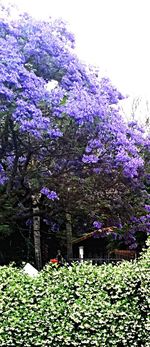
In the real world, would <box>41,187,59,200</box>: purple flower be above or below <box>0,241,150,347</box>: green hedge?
above

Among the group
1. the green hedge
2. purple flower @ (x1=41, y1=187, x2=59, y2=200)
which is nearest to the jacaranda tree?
purple flower @ (x1=41, y1=187, x2=59, y2=200)

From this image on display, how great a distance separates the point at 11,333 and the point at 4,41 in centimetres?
540

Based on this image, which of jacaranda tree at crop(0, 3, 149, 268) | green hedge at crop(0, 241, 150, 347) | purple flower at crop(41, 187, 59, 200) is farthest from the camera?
purple flower at crop(41, 187, 59, 200)

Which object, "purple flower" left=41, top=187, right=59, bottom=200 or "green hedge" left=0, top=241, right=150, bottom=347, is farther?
"purple flower" left=41, top=187, right=59, bottom=200

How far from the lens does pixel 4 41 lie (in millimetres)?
8469

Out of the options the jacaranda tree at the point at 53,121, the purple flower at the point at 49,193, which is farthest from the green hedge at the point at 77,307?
the purple flower at the point at 49,193

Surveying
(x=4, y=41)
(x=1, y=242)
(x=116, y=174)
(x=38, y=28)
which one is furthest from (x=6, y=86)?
(x=1, y=242)

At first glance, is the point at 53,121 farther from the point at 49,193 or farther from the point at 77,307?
the point at 77,307

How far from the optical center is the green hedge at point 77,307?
4.26 m

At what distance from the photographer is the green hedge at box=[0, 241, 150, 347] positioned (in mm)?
4262

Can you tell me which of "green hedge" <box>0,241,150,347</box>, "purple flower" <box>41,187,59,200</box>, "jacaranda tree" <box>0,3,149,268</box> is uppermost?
"jacaranda tree" <box>0,3,149,268</box>

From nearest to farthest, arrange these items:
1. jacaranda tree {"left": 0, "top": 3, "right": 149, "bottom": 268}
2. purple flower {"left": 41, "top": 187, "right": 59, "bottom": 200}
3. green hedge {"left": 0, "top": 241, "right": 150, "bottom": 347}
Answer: green hedge {"left": 0, "top": 241, "right": 150, "bottom": 347}, jacaranda tree {"left": 0, "top": 3, "right": 149, "bottom": 268}, purple flower {"left": 41, "top": 187, "right": 59, "bottom": 200}

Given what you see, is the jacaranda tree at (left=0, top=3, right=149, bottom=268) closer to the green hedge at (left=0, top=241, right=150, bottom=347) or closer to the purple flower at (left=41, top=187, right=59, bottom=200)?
the purple flower at (left=41, top=187, right=59, bottom=200)

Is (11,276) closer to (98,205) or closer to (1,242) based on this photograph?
(98,205)
